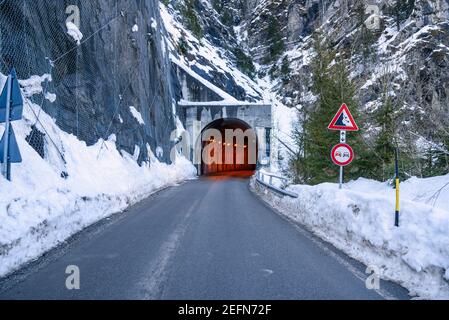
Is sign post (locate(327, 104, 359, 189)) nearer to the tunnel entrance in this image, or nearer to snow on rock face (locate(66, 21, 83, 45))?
snow on rock face (locate(66, 21, 83, 45))

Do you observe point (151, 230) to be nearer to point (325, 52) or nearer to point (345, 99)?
point (345, 99)

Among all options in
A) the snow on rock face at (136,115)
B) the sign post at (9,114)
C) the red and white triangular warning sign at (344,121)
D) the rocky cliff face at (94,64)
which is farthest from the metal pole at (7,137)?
the snow on rock face at (136,115)

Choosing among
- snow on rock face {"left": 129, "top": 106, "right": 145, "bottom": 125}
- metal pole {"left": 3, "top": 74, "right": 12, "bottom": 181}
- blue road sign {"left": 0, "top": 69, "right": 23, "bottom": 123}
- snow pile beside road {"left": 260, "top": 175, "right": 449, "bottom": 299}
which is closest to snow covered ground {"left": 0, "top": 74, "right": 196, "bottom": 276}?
metal pole {"left": 3, "top": 74, "right": 12, "bottom": 181}

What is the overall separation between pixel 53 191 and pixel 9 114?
1941mm

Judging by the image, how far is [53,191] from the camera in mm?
7742

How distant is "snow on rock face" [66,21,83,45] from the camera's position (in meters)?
13.9

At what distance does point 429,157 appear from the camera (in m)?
10.9

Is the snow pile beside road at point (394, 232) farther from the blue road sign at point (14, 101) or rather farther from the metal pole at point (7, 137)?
the blue road sign at point (14, 101)

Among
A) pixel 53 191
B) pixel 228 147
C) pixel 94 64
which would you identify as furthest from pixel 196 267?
pixel 228 147

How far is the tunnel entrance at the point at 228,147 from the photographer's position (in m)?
41.5

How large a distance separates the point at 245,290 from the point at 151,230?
4.24m

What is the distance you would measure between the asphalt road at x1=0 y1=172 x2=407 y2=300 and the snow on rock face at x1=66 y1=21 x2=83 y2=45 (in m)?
9.70

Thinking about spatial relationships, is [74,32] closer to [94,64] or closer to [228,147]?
[94,64]
